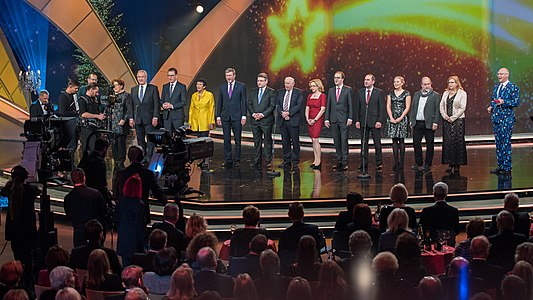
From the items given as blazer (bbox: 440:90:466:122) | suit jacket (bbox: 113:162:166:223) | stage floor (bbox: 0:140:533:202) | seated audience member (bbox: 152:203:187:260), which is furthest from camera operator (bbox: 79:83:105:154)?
seated audience member (bbox: 152:203:187:260)

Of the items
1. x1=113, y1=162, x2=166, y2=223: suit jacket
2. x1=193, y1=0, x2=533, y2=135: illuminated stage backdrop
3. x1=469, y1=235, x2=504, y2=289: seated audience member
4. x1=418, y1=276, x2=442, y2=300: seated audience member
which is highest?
x1=193, y1=0, x2=533, y2=135: illuminated stage backdrop

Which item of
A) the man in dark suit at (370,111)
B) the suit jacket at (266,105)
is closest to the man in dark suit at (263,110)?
the suit jacket at (266,105)

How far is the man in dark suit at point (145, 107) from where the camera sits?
14375mm

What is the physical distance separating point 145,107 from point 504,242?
25.2ft

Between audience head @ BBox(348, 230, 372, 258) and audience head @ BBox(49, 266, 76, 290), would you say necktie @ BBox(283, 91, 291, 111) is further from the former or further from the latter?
audience head @ BBox(49, 266, 76, 290)

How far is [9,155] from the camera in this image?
1764 centimetres

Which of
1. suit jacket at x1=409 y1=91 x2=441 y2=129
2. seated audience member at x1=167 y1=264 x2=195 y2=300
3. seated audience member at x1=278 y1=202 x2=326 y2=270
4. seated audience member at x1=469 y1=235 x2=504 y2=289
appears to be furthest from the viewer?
suit jacket at x1=409 y1=91 x2=441 y2=129

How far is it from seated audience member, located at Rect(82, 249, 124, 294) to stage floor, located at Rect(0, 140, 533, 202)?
488 cm

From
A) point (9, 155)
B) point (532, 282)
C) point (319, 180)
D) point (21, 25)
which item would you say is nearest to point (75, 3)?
point (21, 25)

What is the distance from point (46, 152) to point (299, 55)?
837 centimetres

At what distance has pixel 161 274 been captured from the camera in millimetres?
7281

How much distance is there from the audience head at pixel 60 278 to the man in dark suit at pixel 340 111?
24.8ft

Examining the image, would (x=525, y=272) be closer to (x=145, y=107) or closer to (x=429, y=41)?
(x=145, y=107)

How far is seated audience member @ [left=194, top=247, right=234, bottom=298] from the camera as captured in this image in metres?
6.98
